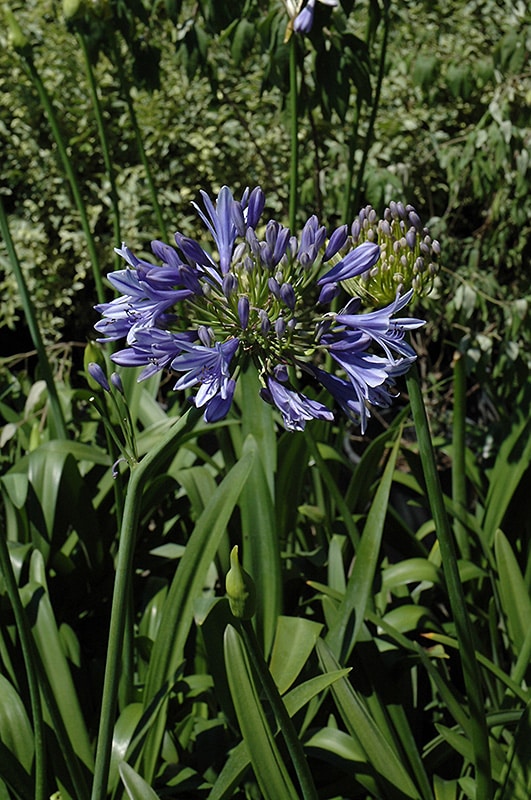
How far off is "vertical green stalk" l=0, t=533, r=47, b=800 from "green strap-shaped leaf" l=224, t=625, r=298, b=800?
330mm

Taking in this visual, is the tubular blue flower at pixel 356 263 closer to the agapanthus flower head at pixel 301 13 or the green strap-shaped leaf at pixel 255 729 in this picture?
the green strap-shaped leaf at pixel 255 729

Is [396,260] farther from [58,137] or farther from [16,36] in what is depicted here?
[16,36]

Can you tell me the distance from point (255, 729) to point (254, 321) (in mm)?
674

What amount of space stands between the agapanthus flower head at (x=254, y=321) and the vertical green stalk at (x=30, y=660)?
45cm

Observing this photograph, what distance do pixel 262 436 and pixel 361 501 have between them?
0.41 metres

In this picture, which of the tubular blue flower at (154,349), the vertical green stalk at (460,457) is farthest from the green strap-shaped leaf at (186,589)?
the tubular blue flower at (154,349)

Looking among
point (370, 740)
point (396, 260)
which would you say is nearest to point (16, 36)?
point (396, 260)

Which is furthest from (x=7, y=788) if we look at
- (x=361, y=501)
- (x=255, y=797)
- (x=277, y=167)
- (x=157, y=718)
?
(x=277, y=167)

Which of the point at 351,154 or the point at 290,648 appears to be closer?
the point at 290,648

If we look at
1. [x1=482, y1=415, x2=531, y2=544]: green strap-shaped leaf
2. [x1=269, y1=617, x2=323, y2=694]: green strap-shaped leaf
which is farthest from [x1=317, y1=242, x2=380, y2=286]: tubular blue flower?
[x1=482, y1=415, x2=531, y2=544]: green strap-shaped leaf

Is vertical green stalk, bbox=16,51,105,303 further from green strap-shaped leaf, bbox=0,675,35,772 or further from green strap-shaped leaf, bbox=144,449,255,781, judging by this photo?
green strap-shaped leaf, bbox=0,675,35,772

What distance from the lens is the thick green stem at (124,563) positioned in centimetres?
99

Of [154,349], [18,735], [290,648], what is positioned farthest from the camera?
[290,648]

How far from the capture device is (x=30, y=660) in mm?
1322
